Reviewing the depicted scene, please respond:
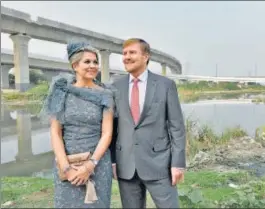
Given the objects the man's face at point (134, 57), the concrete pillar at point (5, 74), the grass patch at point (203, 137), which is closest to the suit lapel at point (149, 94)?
the man's face at point (134, 57)

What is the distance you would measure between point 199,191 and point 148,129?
1.23 m

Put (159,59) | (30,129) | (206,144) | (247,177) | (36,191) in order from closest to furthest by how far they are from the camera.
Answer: (36,191)
(247,177)
(206,144)
(30,129)
(159,59)

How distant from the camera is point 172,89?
2.15 metres

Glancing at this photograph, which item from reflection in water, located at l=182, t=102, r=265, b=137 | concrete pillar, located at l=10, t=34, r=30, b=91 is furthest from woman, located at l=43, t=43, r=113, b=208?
concrete pillar, located at l=10, t=34, r=30, b=91

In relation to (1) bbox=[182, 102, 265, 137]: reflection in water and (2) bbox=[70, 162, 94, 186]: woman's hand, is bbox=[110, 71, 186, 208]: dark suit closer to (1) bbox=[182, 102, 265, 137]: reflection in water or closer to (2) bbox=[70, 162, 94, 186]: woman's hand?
(2) bbox=[70, 162, 94, 186]: woman's hand

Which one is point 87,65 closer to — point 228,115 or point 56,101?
point 56,101

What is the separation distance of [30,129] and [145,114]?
20.4 ft

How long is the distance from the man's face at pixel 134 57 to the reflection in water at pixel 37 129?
6.14ft

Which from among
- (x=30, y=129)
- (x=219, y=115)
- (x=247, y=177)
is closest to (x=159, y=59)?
(x=219, y=115)

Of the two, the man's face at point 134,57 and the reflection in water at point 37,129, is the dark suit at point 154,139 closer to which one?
the man's face at point 134,57

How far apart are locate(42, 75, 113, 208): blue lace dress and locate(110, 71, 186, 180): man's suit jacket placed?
101 mm

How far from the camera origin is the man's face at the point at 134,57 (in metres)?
2.10

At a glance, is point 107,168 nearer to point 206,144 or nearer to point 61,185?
point 61,185

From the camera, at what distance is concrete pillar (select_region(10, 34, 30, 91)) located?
45.1 ft
